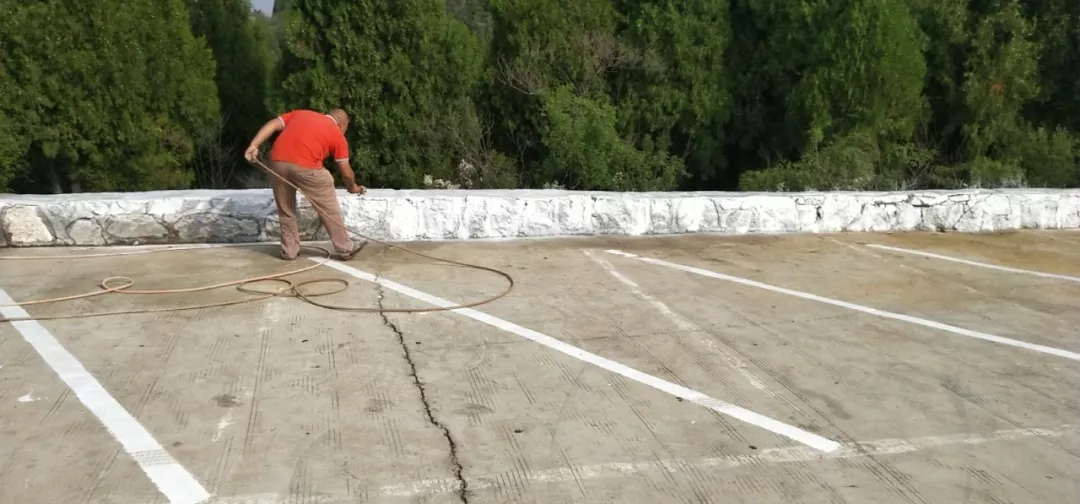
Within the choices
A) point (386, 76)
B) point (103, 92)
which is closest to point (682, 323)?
point (386, 76)

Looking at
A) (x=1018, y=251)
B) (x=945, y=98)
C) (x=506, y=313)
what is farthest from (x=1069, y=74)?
(x=506, y=313)

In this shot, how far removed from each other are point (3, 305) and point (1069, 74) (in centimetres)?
1626

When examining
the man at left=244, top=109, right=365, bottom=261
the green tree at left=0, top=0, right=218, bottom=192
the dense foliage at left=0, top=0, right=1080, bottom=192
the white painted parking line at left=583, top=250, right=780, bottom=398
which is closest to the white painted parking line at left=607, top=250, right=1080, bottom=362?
the white painted parking line at left=583, top=250, right=780, bottom=398

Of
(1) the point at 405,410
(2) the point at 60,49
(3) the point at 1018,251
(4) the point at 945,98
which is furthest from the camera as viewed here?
(4) the point at 945,98

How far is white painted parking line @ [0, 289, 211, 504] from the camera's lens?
372 cm

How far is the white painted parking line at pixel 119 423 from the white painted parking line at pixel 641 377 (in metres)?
2.41

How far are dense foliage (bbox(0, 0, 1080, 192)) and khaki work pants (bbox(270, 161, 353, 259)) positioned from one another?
5.19 meters

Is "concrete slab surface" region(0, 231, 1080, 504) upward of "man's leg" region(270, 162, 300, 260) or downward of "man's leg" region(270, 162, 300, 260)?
downward

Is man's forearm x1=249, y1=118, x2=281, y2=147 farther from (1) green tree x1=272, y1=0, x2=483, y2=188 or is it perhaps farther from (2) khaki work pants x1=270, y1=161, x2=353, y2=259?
(1) green tree x1=272, y1=0, x2=483, y2=188

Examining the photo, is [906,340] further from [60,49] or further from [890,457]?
[60,49]

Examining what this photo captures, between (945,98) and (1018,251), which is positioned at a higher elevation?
(945,98)

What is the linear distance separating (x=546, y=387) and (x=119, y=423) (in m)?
2.24

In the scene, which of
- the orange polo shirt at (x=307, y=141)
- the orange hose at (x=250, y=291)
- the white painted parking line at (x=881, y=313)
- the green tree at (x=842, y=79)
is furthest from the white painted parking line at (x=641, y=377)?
the green tree at (x=842, y=79)

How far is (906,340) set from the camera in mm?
5883
